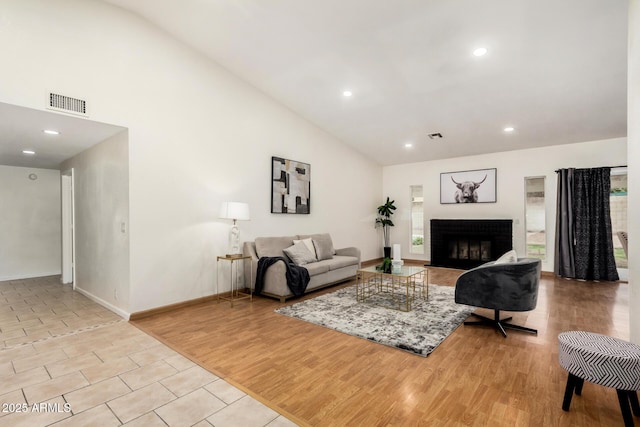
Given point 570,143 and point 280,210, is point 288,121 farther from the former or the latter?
point 570,143

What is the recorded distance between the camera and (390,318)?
12.0ft

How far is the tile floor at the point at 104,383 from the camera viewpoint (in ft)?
6.23

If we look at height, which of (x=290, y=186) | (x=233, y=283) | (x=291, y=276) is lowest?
(x=233, y=283)

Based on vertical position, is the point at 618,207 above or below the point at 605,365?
above

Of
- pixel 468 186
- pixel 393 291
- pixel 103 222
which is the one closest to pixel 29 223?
pixel 103 222

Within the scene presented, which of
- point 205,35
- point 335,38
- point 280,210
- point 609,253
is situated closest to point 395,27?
point 335,38

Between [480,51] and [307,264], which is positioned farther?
[307,264]

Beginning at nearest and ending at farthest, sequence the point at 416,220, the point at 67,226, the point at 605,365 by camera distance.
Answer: the point at 605,365, the point at 67,226, the point at 416,220

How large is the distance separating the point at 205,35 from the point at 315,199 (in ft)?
11.4

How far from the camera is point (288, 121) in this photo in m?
5.75

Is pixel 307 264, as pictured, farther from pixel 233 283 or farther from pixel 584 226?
pixel 584 226

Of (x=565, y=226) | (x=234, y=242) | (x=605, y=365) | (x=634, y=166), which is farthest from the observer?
(x=565, y=226)

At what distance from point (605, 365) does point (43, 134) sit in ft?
19.3

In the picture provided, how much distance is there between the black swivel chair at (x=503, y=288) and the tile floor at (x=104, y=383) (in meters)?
2.43
